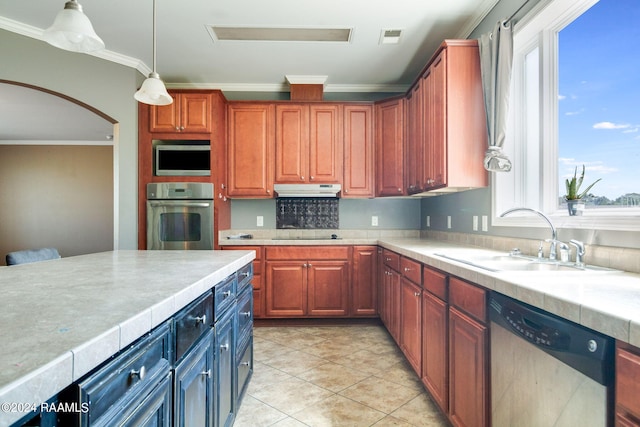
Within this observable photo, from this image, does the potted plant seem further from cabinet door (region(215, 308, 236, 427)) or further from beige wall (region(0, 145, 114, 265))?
beige wall (region(0, 145, 114, 265))

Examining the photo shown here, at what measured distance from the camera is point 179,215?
3.48 meters

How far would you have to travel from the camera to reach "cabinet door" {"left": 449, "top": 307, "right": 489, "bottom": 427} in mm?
1393

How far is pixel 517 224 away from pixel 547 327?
1295 millimetres

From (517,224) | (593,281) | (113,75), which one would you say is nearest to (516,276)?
(593,281)

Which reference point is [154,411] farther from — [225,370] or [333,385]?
[333,385]

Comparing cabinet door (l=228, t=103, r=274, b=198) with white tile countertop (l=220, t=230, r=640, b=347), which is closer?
white tile countertop (l=220, t=230, r=640, b=347)

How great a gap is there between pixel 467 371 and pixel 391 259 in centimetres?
148

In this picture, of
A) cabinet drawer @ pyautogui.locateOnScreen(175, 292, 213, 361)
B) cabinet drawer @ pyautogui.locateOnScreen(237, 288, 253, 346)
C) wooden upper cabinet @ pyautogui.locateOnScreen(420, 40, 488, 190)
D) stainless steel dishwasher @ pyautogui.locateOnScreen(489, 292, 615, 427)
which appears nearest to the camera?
stainless steel dishwasher @ pyautogui.locateOnScreen(489, 292, 615, 427)

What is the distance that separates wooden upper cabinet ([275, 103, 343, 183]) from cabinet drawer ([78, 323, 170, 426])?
117 inches

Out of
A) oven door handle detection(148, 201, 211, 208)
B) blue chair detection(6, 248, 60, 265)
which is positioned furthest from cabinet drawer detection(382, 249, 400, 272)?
blue chair detection(6, 248, 60, 265)

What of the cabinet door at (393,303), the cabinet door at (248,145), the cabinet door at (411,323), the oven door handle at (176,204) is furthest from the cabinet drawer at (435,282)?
the oven door handle at (176,204)

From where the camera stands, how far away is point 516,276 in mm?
1273

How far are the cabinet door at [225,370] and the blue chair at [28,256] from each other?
1050 millimetres

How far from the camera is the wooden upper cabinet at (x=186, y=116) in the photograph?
3518mm
